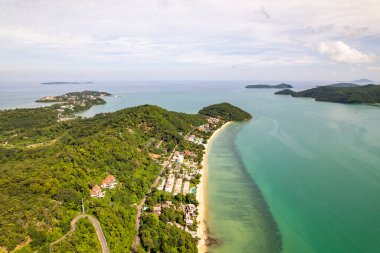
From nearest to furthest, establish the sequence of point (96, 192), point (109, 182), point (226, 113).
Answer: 1. point (96, 192)
2. point (109, 182)
3. point (226, 113)

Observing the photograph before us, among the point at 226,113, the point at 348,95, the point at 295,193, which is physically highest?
the point at 348,95

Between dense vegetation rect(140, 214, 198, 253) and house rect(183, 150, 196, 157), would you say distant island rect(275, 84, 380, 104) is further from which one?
dense vegetation rect(140, 214, 198, 253)

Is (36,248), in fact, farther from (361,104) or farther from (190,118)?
(361,104)

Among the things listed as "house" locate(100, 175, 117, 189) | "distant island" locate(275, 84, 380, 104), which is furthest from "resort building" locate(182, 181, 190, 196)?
"distant island" locate(275, 84, 380, 104)

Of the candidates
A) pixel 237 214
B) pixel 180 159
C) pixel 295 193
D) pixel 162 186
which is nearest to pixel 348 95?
pixel 295 193

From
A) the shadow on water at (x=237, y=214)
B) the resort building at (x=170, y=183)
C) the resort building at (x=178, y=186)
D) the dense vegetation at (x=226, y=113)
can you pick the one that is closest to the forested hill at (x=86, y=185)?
the resort building at (x=170, y=183)

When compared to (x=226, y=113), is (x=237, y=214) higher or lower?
lower

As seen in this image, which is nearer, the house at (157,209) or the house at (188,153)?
the house at (157,209)

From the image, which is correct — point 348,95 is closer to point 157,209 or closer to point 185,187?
point 185,187

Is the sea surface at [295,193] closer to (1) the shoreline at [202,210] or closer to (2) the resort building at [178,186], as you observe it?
(1) the shoreline at [202,210]
